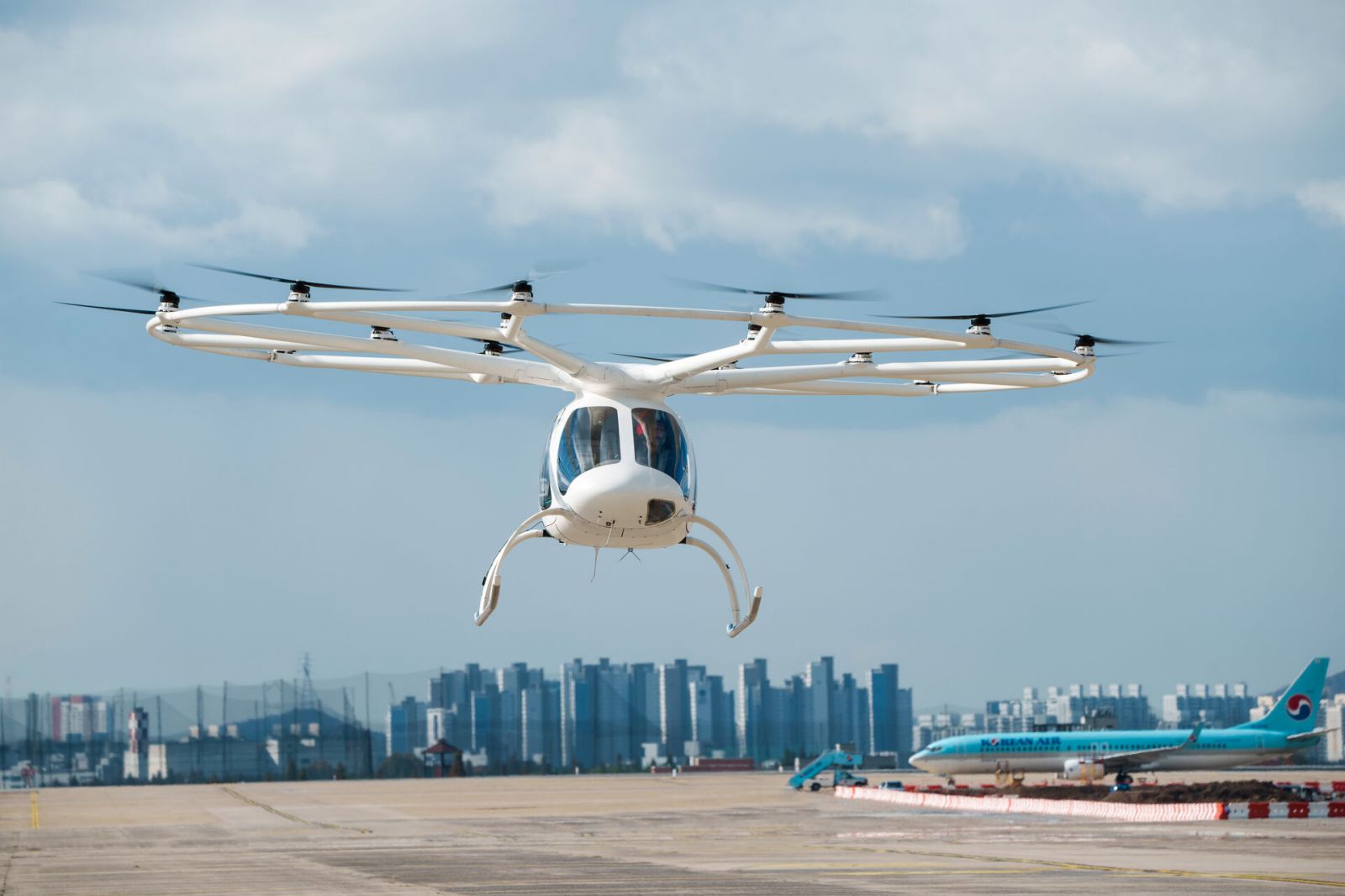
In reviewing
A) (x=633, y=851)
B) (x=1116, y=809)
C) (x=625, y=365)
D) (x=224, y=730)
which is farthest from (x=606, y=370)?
(x=224, y=730)

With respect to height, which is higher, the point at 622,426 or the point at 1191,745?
the point at 622,426

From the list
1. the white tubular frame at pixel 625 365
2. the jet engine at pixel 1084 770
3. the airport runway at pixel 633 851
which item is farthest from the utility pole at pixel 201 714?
the white tubular frame at pixel 625 365

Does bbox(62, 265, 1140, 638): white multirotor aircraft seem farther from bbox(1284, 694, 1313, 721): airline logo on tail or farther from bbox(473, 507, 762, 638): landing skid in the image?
bbox(1284, 694, 1313, 721): airline logo on tail

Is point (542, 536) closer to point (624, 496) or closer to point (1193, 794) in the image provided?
point (624, 496)

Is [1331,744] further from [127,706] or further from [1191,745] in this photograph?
[127,706]

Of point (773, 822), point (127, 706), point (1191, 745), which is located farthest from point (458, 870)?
point (127, 706)

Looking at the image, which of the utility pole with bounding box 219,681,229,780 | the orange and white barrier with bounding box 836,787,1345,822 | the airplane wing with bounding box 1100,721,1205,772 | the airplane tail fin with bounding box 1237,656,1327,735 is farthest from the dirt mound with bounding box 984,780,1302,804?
the utility pole with bounding box 219,681,229,780

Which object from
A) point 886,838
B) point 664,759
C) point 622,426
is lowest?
point 664,759
